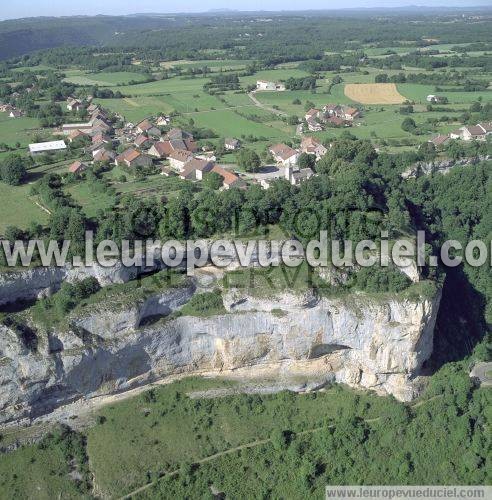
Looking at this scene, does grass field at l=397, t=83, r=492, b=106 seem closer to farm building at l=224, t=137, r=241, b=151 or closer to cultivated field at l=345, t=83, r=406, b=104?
cultivated field at l=345, t=83, r=406, b=104

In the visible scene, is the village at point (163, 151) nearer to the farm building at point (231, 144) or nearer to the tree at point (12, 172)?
the farm building at point (231, 144)

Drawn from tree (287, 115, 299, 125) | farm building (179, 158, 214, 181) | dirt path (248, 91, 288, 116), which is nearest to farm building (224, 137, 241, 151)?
farm building (179, 158, 214, 181)

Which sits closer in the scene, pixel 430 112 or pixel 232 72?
pixel 430 112

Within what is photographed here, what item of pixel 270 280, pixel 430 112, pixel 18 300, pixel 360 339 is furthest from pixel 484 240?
pixel 18 300

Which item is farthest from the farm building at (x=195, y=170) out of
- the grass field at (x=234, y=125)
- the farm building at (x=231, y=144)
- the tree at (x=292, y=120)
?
the tree at (x=292, y=120)

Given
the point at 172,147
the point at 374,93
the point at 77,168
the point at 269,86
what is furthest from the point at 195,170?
the point at 374,93

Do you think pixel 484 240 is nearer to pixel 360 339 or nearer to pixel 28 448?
pixel 360 339

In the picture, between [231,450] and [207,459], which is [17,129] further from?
[231,450]
